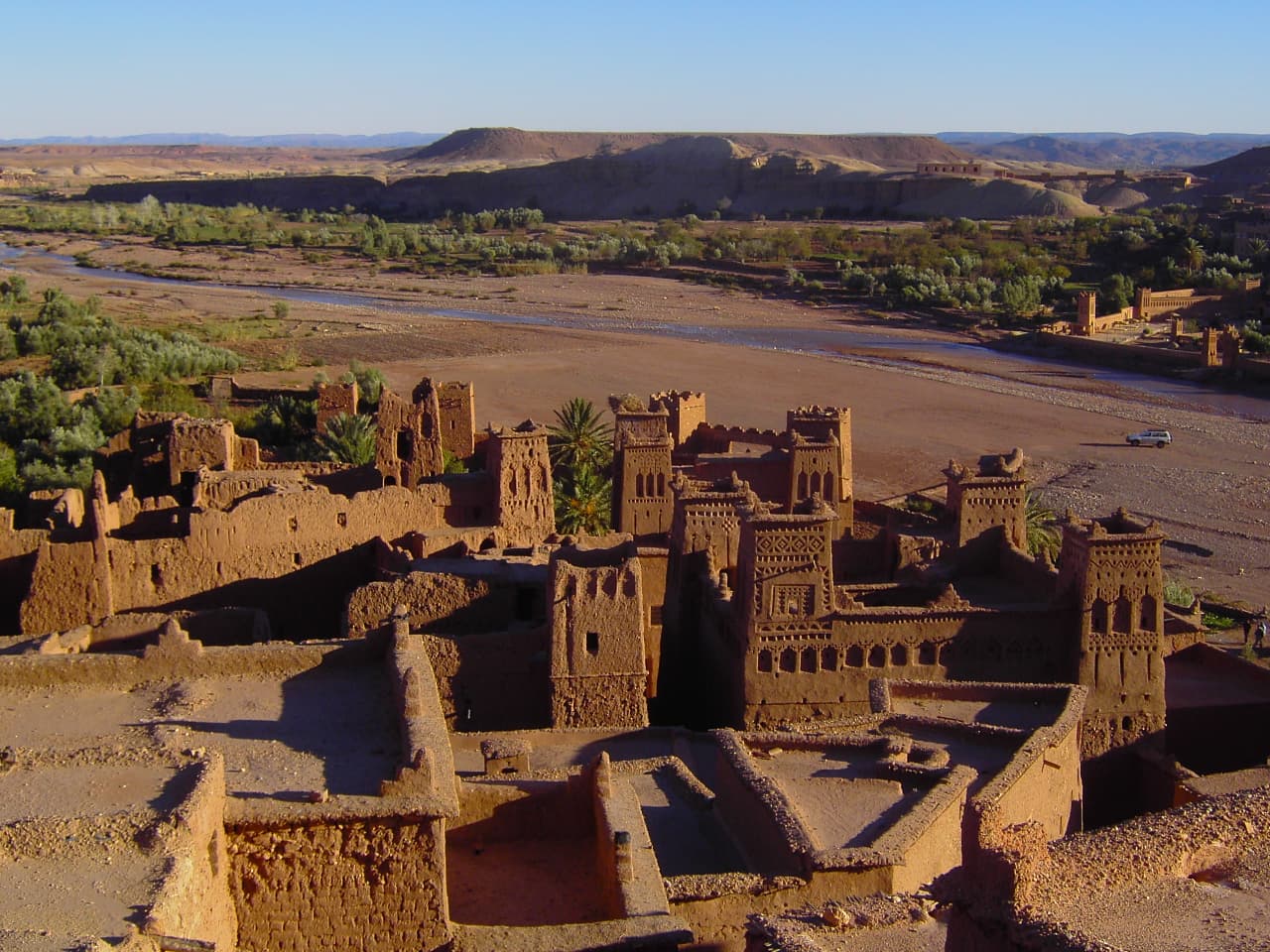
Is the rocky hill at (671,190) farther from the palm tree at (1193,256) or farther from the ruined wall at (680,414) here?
the ruined wall at (680,414)

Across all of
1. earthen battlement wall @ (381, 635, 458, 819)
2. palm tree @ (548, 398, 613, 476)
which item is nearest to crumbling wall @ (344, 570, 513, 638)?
earthen battlement wall @ (381, 635, 458, 819)

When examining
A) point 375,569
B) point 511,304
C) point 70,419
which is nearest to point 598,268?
point 511,304

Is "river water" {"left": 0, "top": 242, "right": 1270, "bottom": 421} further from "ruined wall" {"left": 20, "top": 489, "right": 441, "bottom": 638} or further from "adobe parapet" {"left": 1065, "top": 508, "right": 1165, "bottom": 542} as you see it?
"ruined wall" {"left": 20, "top": 489, "right": 441, "bottom": 638}

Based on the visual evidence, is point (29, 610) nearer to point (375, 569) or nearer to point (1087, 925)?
point (375, 569)

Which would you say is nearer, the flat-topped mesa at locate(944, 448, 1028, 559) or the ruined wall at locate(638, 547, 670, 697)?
the ruined wall at locate(638, 547, 670, 697)

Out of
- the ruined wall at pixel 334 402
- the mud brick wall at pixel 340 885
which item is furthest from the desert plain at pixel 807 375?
the mud brick wall at pixel 340 885

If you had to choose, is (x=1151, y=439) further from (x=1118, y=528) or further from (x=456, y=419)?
(x=1118, y=528)

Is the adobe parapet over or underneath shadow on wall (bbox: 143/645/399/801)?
over
